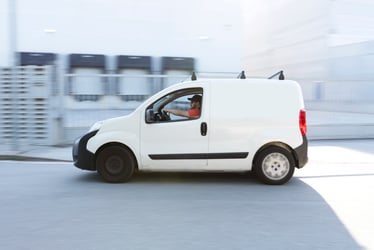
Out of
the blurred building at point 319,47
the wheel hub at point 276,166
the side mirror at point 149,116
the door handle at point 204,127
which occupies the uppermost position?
the blurred building at point 319,47

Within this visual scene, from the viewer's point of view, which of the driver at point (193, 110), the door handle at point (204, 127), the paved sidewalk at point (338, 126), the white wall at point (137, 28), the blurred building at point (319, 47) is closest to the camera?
the door handle at point (204, 127)

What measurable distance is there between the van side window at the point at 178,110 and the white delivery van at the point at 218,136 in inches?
0.7

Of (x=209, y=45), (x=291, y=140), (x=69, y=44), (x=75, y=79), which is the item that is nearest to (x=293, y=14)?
(x=209, y=45)

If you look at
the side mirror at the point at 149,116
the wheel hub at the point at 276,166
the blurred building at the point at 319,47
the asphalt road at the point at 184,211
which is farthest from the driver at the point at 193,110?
the blurred building at the point at 319,47

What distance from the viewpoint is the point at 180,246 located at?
3.98m

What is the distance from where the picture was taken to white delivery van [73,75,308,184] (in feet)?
21.5

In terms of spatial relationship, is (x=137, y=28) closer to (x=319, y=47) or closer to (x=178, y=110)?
(x=319, y=47)

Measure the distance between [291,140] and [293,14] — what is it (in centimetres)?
2452

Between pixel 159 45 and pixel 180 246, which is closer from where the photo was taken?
pixel 180 246

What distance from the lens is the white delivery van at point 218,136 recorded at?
656 centimetres

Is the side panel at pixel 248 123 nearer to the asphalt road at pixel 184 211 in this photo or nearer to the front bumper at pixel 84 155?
the asphalt road at pixel 184 211

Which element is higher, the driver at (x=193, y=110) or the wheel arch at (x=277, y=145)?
the driver at (x=193, y=110)

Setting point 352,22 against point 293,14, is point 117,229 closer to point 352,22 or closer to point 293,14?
point 352,22

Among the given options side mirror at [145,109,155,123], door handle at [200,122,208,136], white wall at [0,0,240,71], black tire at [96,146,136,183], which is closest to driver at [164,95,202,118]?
door handle at [200,122,208,136]
